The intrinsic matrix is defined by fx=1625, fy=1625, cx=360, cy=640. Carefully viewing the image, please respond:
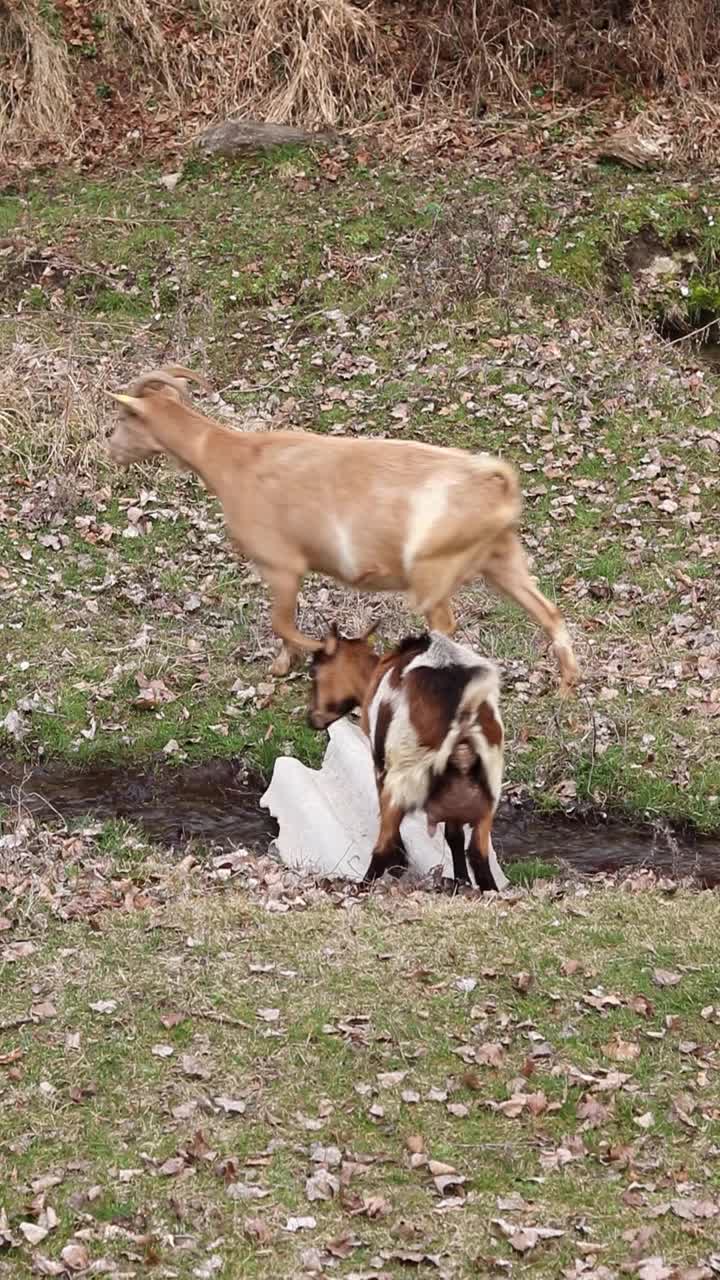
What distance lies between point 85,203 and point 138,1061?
13.7 meters

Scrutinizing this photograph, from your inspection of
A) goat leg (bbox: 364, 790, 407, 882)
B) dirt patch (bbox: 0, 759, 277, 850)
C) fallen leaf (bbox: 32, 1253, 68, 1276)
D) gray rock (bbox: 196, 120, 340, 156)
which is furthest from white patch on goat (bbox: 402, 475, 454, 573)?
gray rock (bbox: 196, 120, 340, 156)

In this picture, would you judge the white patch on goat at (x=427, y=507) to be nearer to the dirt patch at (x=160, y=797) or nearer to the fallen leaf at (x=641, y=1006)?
the dirt patch at (x=160, y=797)

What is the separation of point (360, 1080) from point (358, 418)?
9.11 meters

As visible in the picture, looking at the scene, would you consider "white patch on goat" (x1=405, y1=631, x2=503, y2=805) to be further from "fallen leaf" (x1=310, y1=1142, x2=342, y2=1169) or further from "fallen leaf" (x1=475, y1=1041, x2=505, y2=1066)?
"fallen leaf" (x1=310, y1=1142, x2=342, y2=1169)

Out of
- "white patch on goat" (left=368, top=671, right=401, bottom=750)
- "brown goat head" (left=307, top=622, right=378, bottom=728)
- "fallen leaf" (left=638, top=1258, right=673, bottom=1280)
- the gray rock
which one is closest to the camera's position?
"fallen leaf" (left=638, top=1258, right=673, bottom=1280)

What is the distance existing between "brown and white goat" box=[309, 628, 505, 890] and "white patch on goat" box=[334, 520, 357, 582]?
102 centimetres

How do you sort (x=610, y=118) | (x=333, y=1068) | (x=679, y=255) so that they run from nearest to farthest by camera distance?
(x=333, y=1068) → (x=679, y=255) → (x=610, y=118)

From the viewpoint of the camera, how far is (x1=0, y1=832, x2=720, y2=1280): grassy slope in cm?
588

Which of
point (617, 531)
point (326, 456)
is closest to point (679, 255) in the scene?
point (617, 531)

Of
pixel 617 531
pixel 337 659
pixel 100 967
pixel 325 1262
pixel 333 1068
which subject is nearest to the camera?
pixel 325 1262

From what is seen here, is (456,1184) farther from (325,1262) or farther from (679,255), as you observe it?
(679,255)

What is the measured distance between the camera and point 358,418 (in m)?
15.0

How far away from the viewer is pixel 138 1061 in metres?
6.86

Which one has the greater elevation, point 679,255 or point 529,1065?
point 529,1065
